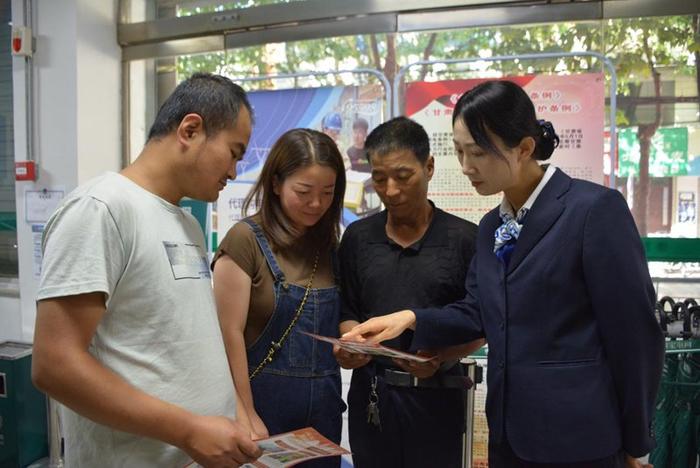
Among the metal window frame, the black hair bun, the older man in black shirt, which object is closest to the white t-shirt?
the older man in black shirt

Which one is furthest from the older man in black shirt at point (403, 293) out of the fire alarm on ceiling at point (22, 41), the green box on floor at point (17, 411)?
the fire alarm on ceiling at point (22, 41)

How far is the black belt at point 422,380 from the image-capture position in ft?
5.31

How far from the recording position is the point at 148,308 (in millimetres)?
1033

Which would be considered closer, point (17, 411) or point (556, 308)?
point (556, 308)

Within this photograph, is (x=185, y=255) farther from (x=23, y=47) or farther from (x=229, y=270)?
(x=23, y=47)

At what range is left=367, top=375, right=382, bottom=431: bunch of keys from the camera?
163 cm

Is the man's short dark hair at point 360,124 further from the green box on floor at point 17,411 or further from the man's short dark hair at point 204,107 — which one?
the green box on floor at point 17,411

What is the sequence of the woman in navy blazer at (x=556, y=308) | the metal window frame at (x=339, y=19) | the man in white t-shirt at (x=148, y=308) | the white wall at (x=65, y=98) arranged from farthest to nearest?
the white wall at (x=65, y=98), the metal window frame at (x=339, y=19), the woman in navy blazer at (x=556, y=308), the man in white t-shirt at (x=148, y=308)

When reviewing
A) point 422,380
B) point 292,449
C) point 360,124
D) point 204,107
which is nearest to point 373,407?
point 422,380

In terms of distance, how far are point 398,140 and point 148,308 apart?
0.97m

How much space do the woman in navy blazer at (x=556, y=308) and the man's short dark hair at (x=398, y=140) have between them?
0.32 metres

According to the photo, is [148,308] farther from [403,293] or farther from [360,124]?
[360,124]

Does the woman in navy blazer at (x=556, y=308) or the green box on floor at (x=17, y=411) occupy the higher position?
the woman in navy blazer at (x=556, y=308)

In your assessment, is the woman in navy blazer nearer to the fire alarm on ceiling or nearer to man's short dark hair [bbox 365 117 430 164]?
man's short dark hair [bbox 365 117 430 164]
